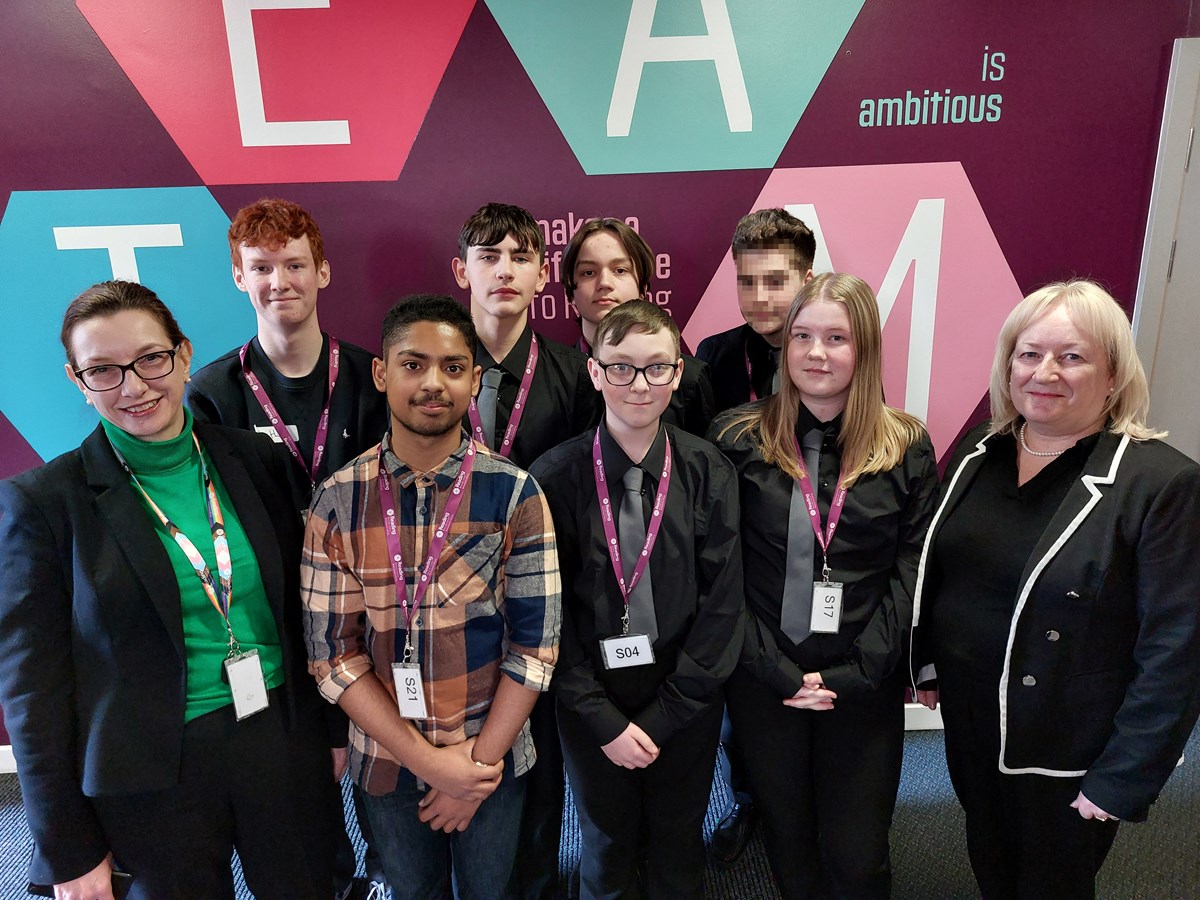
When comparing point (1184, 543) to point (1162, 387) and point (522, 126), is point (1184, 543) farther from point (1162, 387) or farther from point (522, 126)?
point (522, 126)

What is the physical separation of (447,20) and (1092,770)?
127 inches

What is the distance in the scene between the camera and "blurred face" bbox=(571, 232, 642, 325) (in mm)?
2369

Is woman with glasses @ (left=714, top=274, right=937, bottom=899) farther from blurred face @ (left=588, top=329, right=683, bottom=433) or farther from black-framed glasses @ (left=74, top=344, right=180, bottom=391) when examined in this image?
black-framed glasses @ (left=74, top=344, right=180, bottom=391)

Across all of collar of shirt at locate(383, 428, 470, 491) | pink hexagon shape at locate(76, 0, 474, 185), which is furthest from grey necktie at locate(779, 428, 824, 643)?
pink hexagon shape at locate(76, 0, 474, 185)

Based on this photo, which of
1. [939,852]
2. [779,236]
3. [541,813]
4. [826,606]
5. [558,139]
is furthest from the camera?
[558,139]

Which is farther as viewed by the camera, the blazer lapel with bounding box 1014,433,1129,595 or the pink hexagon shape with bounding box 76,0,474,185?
the pink hexagon shape with bounding box 76,0,474,185

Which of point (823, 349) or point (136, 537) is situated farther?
point (823, 349)

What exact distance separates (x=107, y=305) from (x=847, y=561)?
1971 mm

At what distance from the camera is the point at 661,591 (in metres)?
1.78

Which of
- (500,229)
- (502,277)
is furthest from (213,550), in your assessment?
(500,229)

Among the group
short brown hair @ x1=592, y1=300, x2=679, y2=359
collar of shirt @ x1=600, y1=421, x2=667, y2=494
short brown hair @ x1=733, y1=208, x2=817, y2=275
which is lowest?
collar of shirt @ x1=600, y1=421, x2=667, y2=494

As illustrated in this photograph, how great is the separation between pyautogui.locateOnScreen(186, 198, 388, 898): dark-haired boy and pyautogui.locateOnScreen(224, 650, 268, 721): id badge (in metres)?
0.66

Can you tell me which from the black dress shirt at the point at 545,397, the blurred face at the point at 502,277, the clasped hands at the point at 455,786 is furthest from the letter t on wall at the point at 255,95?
the clasped hands at the point at 455,786

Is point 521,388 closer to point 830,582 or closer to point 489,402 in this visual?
point 489,402
